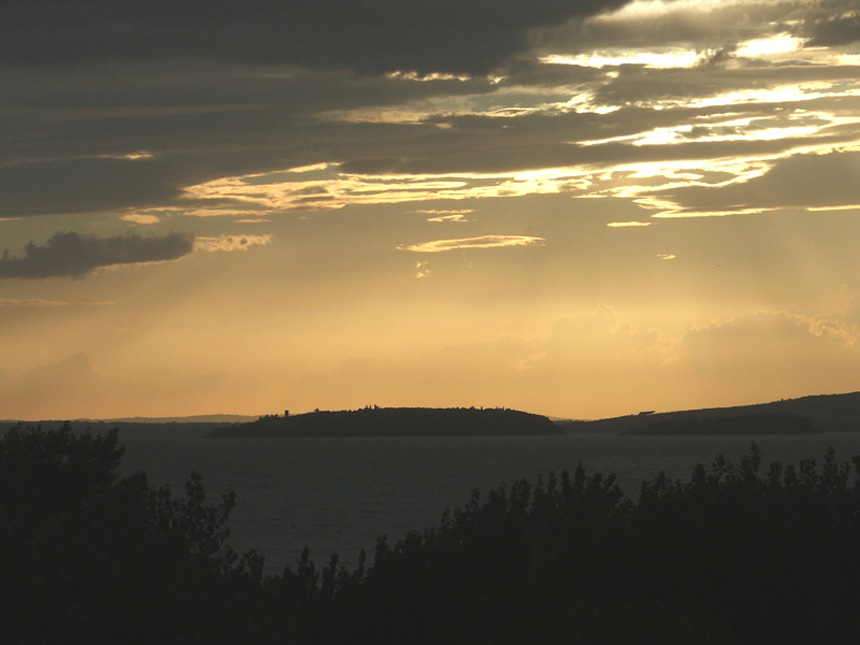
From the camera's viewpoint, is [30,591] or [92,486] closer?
[30,591]

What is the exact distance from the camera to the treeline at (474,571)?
25781 mm

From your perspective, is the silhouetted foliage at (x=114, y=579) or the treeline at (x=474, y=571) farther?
the treeline at (x=474, y=571)

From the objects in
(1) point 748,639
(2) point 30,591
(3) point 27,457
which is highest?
(3) point 27,457

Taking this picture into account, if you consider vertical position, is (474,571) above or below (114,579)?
below

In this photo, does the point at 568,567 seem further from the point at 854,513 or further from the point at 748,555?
the point at 854,513

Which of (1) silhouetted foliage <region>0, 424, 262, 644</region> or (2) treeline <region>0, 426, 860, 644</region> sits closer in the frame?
(1) silhouetted foliage <region>0, 424, 262, 644</region>

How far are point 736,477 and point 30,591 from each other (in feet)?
74.3

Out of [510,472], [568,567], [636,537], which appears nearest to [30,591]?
[568,567]

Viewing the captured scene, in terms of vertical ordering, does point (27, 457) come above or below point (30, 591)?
above

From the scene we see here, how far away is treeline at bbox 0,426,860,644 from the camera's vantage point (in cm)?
2578

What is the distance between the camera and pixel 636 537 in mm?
34938

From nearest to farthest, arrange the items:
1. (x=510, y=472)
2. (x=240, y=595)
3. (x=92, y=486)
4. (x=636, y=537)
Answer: (x=240, y=595), (x=636, y=537), (x=92, y=486), (x=510, y=472)

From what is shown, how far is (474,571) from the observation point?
34812mm

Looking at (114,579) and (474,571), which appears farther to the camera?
(474,571)
